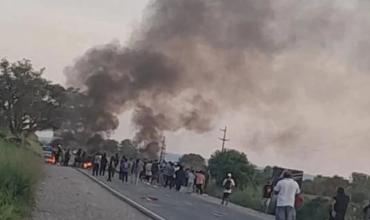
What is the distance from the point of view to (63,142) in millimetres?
90875

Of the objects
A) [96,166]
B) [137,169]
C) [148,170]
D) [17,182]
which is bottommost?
[17,182]

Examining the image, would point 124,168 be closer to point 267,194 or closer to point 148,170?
point 148,170

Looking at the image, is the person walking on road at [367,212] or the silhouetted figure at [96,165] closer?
the person walking on road at [367,212]

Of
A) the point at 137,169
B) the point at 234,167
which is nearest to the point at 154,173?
the point at 137,169

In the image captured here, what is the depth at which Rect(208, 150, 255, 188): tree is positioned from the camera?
58125 mm

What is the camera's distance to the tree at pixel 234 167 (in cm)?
5812

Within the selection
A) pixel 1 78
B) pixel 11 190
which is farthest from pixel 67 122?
pixel 11 190

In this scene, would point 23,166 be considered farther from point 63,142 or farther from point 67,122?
point 63,142

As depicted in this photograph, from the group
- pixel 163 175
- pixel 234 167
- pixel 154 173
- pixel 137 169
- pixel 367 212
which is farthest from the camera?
pixel 234 167

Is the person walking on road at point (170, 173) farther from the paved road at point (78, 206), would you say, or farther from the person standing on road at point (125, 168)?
the paved road at point (78, 206)

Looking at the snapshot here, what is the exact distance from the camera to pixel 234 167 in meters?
58.7

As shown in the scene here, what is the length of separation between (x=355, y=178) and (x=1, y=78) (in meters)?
38.0

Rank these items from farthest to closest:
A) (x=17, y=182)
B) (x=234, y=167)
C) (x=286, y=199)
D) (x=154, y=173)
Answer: (x=234, y=167) < (x=154, y=173) < (x=17, y=182) < (x=286, y=199)

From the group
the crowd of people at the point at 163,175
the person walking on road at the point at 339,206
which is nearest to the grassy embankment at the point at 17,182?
the person walking on road at the point at 339,206
